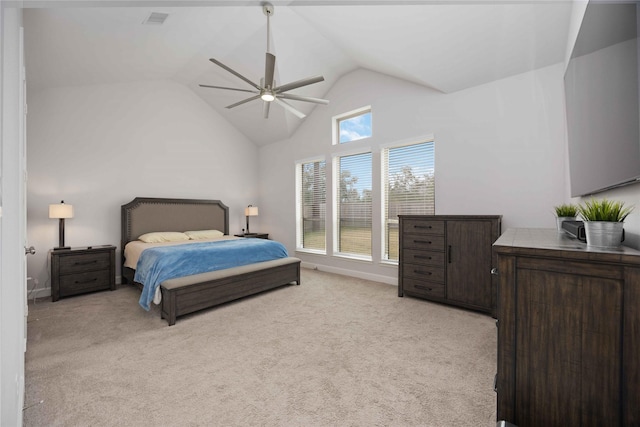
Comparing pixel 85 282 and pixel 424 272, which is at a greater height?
pixel 424 272

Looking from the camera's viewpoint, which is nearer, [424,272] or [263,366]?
[263,366]

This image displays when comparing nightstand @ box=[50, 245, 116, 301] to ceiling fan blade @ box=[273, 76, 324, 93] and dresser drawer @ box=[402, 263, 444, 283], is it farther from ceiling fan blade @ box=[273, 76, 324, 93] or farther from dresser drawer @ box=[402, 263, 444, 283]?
dresser drawer @ box=[402, 263, 444, 283]

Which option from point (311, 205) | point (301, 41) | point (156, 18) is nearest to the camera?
point (156, 18)

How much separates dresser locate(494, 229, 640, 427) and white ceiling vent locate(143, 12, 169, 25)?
3927 millimetres

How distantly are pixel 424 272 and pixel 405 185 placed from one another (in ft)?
4.53

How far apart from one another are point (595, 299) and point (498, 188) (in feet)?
8.68

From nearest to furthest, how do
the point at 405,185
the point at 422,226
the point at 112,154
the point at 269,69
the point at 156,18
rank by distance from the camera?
the point at 269,69
the point at 156,18
the point at 422,226
the point at 405,185
the point at 112,154

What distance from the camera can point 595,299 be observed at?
98 cm

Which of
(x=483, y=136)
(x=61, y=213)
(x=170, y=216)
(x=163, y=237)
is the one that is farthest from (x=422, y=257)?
(x=61, y=213)

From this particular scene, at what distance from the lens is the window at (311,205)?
540cm

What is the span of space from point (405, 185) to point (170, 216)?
13.5 feet

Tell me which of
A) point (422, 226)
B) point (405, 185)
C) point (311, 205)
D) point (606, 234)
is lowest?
point (422, 226)

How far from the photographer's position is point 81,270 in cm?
378

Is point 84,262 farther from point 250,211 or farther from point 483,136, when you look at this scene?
point 483,136
